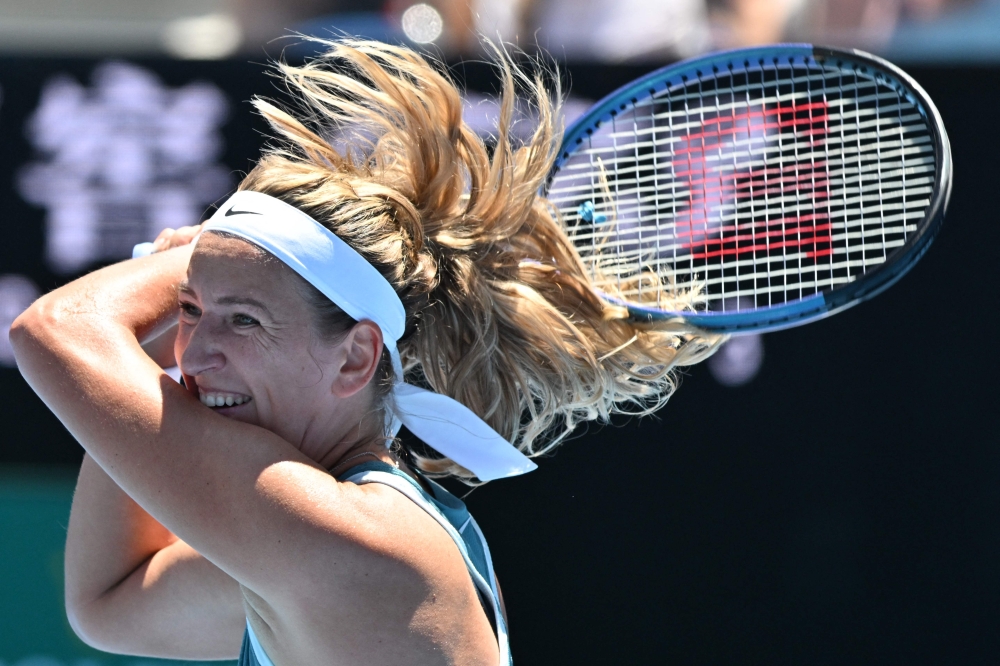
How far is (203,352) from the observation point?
5.30 feet

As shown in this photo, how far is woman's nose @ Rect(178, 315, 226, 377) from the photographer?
5.29ft

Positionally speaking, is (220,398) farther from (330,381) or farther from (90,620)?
(90,620)

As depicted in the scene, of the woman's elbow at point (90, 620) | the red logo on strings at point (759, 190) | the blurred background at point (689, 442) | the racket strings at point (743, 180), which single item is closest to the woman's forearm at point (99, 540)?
the woman's elbow at point (90, 620)

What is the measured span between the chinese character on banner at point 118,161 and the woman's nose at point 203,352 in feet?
6.45

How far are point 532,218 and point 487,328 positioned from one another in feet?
0.84

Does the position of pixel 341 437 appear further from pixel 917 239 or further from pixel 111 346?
pixel 917 239

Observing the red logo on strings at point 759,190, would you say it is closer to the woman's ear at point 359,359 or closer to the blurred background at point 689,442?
the blurred background at point 689,442

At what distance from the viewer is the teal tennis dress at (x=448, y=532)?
165cm

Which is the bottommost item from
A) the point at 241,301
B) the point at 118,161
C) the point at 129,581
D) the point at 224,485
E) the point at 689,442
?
the point at 689,442

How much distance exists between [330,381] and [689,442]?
6.52 feet

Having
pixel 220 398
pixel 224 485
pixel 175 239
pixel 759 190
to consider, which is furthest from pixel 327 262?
pixel 759 190

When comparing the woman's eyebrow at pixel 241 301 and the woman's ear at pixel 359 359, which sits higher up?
the woman's eyebrow at pixel 241 301

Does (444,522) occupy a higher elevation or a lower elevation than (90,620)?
higher

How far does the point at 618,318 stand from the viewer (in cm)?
205
